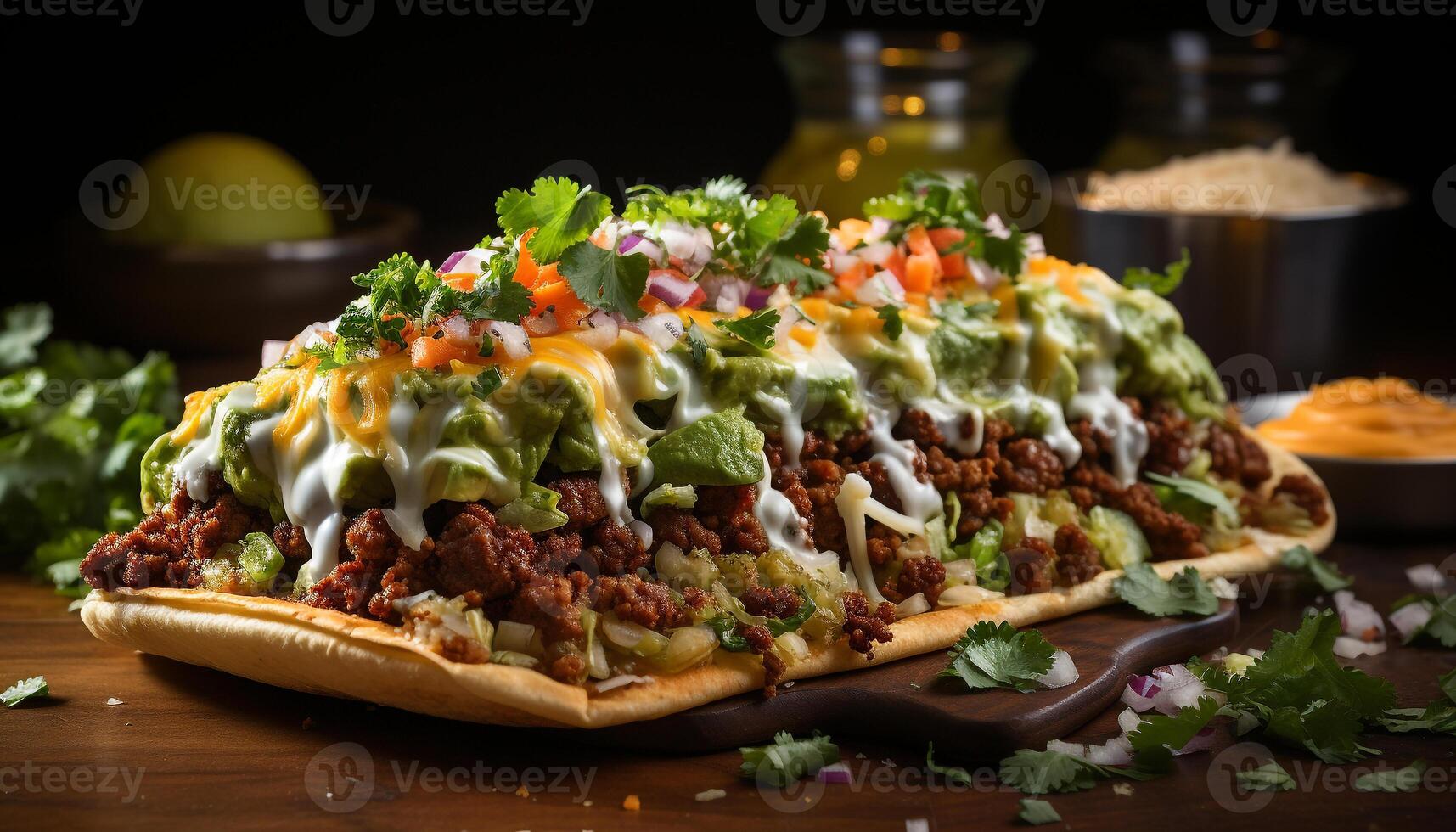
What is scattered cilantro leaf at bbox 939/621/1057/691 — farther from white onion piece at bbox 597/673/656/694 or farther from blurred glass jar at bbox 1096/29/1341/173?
blurred glass jar at bbox 1096/29/1341/173

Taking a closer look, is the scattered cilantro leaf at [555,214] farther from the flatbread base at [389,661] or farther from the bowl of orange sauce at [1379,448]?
the bowl of orange sauce at [1379,448]

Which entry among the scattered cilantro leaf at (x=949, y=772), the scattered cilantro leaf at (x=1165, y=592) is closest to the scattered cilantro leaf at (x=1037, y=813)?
the scattered cilantro leaf at (x=949, y=772)

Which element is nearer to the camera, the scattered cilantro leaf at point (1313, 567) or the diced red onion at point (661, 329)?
the diced red onion at point (661, 329)

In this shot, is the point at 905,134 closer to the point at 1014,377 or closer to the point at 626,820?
the point at 1014,377

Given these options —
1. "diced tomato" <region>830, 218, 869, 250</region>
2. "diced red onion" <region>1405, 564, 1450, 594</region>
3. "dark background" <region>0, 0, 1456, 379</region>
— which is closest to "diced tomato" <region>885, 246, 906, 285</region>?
"diced tomato" <region>830, 218, 869, 250</region>

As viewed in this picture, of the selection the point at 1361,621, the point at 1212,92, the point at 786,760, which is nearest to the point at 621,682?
the point at 786,760
